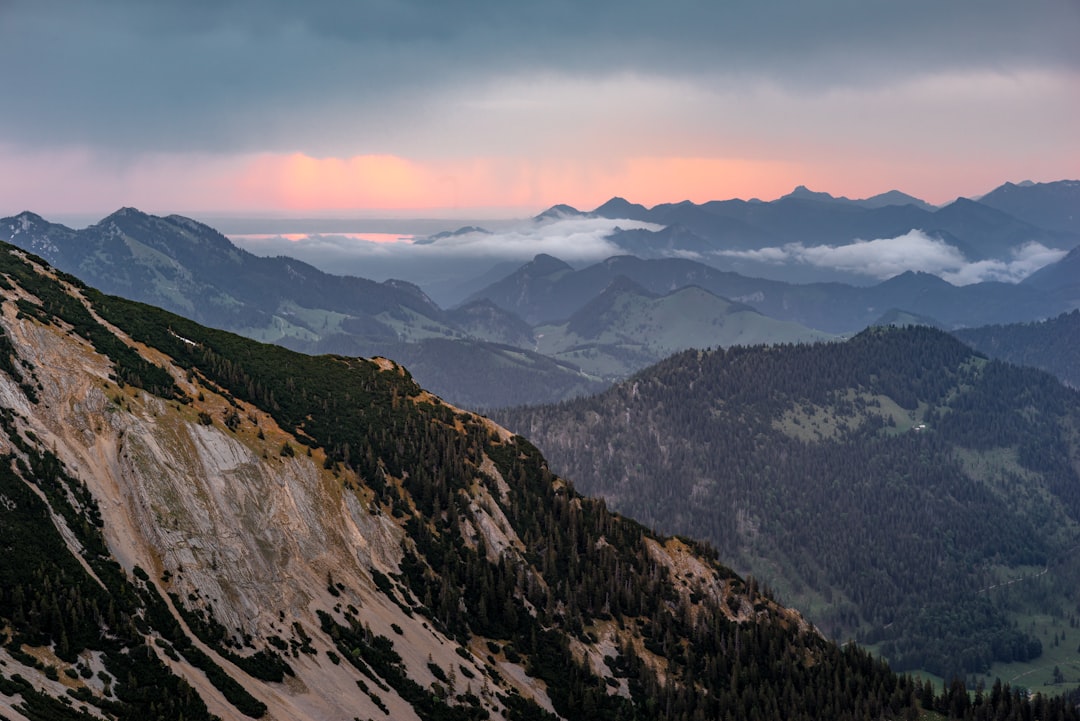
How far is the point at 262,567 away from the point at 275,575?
252 centimetres

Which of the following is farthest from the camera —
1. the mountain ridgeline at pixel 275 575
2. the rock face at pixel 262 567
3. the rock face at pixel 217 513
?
the rock face at pixel 217 513

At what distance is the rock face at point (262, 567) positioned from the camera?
100000 mm

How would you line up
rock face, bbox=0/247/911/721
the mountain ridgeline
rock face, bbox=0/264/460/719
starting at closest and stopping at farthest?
rock face, bbox=0/247/911/721
the mountain ridgeline
rock face, bbox=0/264/460/719

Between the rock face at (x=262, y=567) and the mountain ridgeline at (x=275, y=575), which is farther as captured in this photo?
the mountain ridgeline at (x=275, y=575)

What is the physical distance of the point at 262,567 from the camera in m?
134

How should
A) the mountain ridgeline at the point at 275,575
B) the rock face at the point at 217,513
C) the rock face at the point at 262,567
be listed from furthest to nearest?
the rock face at the point at 217,513 → the mountain ridgeline at the point at 275,575 → the rock face at the point at 262,567

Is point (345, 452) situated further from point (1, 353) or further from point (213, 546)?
point (1, 353)

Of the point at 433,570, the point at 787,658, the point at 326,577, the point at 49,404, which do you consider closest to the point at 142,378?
the point at 49,404

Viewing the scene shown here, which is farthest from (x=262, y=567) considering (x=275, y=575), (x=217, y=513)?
(x=217, y=513)

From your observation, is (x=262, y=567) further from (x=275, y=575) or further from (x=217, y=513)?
(x=217, y=513)

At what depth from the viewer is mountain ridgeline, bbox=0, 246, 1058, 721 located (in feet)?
331

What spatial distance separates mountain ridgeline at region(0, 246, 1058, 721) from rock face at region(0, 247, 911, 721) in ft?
1.25

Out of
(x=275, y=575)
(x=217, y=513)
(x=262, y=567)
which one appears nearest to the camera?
(x=217, y=513)

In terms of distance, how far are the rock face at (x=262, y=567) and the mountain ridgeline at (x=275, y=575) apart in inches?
15.0
